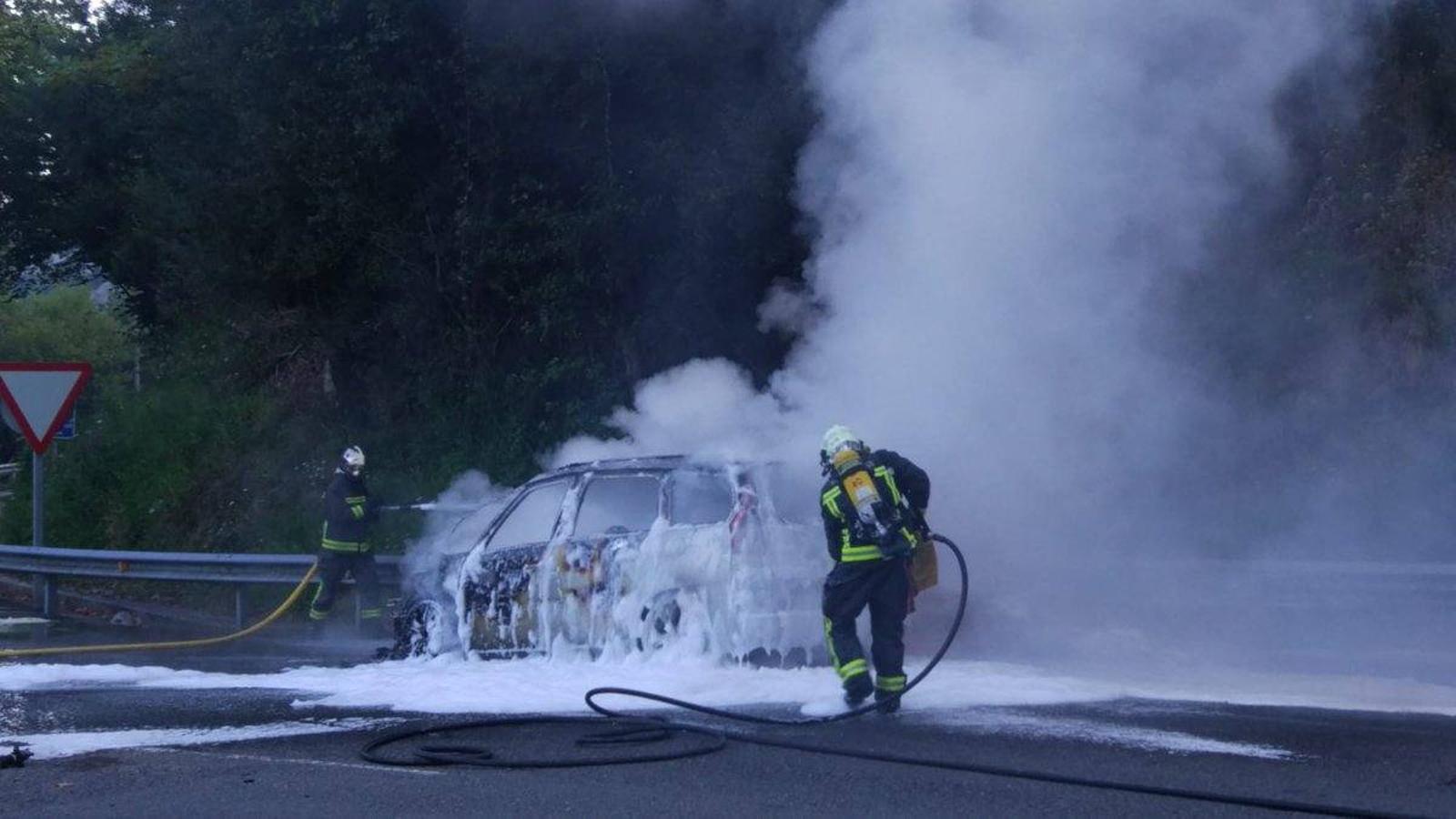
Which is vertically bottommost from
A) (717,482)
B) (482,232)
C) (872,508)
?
(872,508)

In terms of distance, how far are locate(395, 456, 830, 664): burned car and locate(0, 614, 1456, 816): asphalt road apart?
113cm

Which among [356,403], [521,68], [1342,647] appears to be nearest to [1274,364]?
[1342,647]

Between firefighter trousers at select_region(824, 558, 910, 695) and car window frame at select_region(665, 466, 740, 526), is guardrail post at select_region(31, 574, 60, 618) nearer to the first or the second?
car window frame at select_region(665, 466, 740, 526)

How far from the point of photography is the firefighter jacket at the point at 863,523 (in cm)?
807

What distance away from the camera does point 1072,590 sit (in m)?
11.1

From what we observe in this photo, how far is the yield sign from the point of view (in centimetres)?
1498

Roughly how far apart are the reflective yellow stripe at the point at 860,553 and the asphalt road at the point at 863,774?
0.83 meters

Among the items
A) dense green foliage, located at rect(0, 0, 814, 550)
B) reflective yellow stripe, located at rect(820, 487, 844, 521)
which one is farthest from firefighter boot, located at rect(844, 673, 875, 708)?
dense green foliage, located at rect(0, 0, 814, 550)

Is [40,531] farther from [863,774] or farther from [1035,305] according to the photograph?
[863,774]

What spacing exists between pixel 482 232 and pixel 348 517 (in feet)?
15.8

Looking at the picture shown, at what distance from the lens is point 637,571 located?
30.4 feet

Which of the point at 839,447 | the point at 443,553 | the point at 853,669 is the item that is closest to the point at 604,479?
the point at 443,553

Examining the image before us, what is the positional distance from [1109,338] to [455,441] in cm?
799

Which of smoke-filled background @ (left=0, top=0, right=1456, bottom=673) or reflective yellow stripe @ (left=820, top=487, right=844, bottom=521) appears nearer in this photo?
reflective yellow stripe @ (left=820, top=487, right=844, bottom=521)
